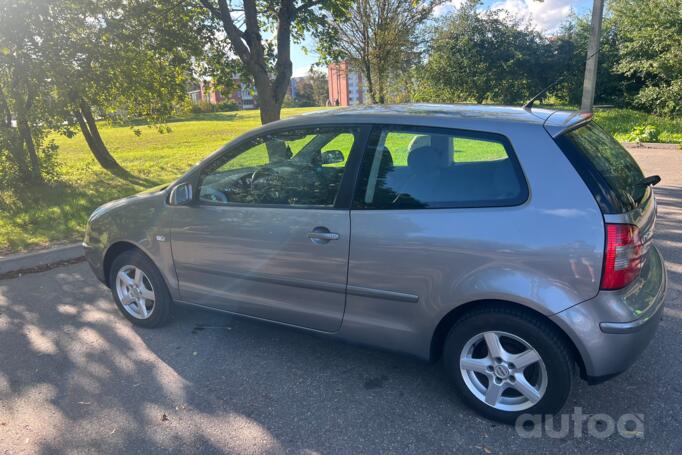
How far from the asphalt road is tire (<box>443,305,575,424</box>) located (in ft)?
0.46

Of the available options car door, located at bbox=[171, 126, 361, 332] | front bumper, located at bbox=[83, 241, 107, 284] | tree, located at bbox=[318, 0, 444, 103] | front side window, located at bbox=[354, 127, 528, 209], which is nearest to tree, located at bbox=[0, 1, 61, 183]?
front bumper, located at bbox=[83, 241, 107, 284]

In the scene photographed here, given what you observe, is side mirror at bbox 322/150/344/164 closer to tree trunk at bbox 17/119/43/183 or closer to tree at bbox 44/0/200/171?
tree at bbox 44/0/200/171

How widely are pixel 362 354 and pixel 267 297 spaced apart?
79 centimetres

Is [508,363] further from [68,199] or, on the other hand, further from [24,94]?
[24,94]

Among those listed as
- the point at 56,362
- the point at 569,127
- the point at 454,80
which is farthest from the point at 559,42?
the point at 56,362

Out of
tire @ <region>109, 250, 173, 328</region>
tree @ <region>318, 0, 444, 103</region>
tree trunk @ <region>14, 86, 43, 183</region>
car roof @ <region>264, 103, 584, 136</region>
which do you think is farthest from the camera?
tree @ <region>318, 0, 444, 103</region>

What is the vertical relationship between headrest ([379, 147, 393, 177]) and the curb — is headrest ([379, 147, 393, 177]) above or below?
above

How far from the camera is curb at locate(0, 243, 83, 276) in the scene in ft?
17.7

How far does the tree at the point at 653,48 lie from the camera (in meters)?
14.1

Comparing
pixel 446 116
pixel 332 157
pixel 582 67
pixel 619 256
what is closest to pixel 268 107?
pixel 332 157

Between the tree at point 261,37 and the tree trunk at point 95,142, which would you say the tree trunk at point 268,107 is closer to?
the tree at point 261,37

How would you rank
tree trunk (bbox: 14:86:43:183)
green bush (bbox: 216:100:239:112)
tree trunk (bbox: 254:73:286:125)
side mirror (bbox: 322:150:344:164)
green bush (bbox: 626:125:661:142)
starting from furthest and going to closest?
1. green bush (bbox: 626:125:661:142)
2. green bush (bbox: 216:100:239:112)
3. tree trunk (bbox: 254:73:286:125)
4. tree trunk (bbox: 14:86:43:183)
5. side mirror (bbox: 322:150:344:164)

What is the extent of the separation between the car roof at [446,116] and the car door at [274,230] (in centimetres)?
9

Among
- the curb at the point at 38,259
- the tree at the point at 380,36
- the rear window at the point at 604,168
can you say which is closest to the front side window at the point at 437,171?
the rear window at the point at 604,168
